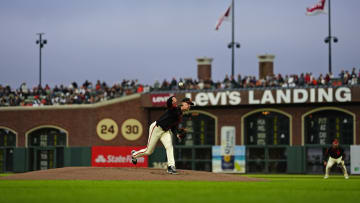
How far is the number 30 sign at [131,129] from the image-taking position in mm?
49469

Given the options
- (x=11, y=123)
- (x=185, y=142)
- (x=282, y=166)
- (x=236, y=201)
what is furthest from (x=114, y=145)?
(x=236, y=201)

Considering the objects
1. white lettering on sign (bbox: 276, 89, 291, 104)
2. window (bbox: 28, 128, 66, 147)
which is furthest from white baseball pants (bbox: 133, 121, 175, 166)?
window (bbox: 28, 128, 66, 147)

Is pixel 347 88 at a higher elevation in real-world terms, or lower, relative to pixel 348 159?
higher

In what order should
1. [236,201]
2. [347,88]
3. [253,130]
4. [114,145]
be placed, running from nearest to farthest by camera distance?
[236,201] < [347,88] < [253,130] < [114,145]

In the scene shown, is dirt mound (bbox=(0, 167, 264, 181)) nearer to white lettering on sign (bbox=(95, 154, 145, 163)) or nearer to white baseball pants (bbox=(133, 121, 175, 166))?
white baseball pants (bbox=(133, 121, 175, 166))

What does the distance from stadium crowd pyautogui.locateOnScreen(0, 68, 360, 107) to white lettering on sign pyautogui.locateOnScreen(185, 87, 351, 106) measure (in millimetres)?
820

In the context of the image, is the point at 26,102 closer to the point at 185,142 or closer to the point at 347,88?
the point at 185,142

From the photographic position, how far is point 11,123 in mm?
53250

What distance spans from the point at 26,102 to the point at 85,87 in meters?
4.95

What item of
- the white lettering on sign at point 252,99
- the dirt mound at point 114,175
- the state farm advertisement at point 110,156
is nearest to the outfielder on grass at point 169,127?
the dirt mound at point 114,175

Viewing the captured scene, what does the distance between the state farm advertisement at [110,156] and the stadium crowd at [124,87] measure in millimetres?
4857

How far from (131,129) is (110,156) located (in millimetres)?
2856

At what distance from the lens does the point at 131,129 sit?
4972 cm

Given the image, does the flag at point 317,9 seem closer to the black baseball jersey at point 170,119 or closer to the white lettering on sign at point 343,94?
the white lettering on sign at point 343,94
